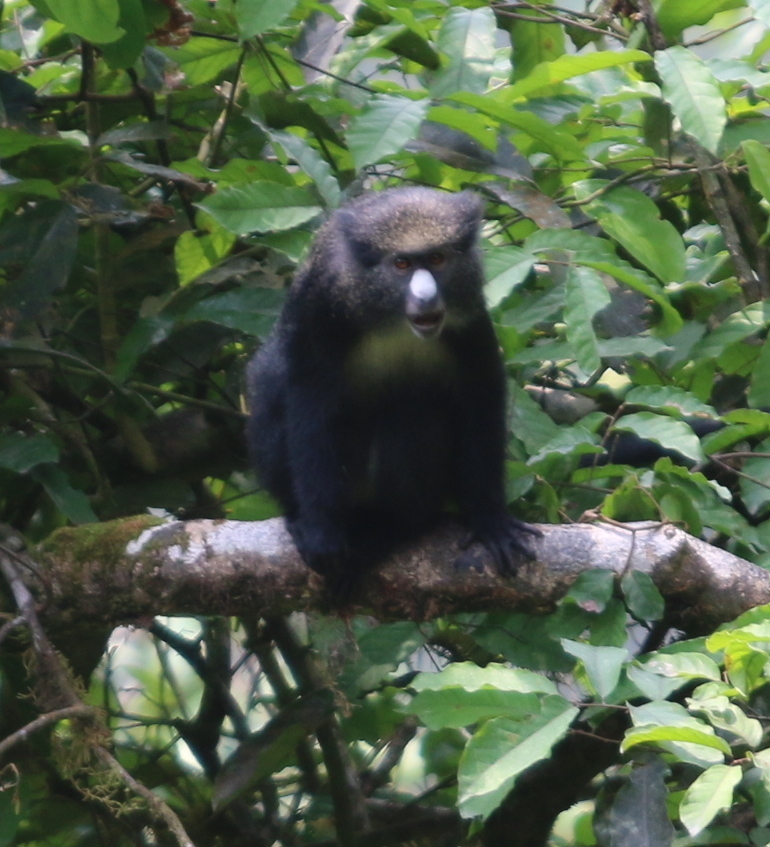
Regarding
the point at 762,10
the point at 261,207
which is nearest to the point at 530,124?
the point at 762,10

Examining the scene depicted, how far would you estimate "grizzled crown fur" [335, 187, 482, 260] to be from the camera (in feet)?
10.7

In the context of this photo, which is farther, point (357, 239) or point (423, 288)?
point (357, 239)

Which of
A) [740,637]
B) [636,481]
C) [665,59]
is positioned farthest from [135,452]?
[740,637]

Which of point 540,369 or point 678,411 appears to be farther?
point 540,369

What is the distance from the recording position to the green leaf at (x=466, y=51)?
3.06 meters

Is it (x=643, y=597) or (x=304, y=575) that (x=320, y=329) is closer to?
(x=304, y=575)

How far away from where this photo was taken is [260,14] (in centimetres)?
292

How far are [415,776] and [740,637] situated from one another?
2.97 m

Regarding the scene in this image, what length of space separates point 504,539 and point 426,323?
0.63 meters

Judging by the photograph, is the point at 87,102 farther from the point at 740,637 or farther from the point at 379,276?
the point at 740,637

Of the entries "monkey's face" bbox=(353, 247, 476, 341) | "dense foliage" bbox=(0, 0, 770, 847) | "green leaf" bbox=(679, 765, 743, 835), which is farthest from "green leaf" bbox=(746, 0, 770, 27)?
"green leaf" bbox=(679, 765, 743, 835)

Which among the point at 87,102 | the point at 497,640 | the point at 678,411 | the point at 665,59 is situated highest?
the point at 665,59

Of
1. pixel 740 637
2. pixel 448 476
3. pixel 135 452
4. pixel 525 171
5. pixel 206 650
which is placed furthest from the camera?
pixel 206 650

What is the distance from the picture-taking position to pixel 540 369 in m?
3.91
